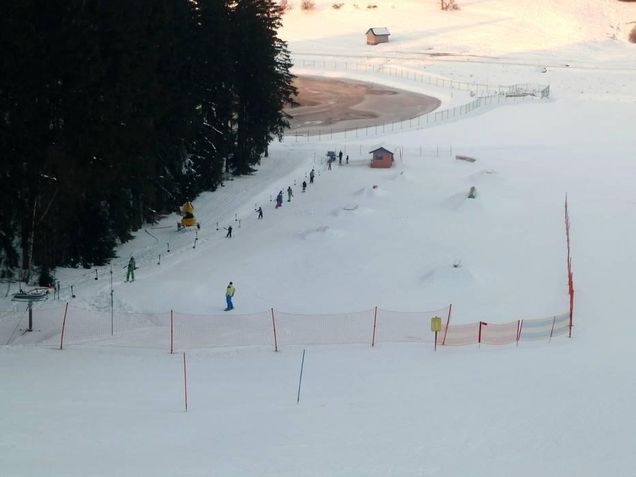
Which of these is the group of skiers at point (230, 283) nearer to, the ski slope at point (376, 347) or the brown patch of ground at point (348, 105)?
the ski slope at point (376, 347)

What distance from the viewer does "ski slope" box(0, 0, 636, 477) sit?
49.9 ft

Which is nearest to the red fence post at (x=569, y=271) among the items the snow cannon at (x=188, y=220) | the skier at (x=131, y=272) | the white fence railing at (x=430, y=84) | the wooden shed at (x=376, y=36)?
the skier at (x=131, y=272)

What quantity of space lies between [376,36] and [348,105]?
4161 cm

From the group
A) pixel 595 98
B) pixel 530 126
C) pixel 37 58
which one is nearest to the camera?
pixel 37 58

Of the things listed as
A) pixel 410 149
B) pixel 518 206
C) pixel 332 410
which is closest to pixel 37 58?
pixel 332 410

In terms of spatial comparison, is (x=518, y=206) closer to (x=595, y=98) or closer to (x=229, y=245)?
(x=229, y=245)

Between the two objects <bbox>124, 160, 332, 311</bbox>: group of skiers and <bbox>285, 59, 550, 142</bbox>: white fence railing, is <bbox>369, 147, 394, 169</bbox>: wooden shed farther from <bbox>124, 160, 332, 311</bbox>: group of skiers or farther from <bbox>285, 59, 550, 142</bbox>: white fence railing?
<bbox>285, 59, 550, 142</bbox>: white fence railing

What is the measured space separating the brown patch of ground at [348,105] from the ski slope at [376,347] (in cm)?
1027

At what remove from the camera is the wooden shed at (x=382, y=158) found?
49.8 m

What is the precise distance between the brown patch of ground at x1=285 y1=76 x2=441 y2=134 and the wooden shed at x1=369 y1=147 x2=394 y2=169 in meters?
18.1

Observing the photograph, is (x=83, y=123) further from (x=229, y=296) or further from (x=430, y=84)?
(x=430, y=84)

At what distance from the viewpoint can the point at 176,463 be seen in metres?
14.6

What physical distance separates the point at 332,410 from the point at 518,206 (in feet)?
83.6

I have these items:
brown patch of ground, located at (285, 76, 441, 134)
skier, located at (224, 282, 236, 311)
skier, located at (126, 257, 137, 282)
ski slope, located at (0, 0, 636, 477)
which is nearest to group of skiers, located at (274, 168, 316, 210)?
ski slope, located at (0, 0, 636, 477)
